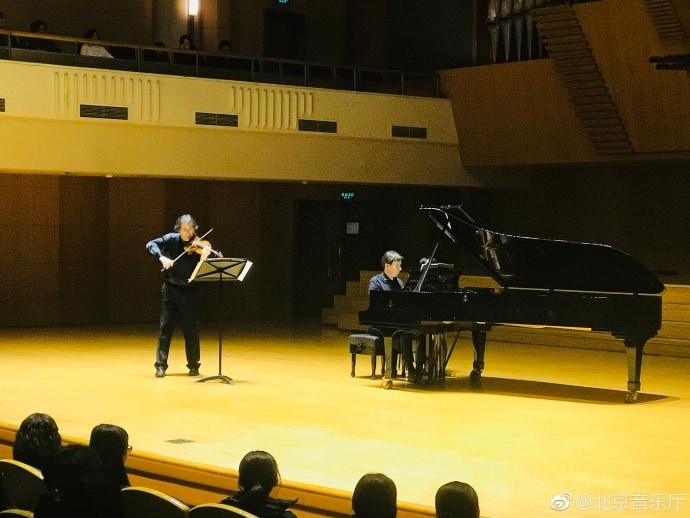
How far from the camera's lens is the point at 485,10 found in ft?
47.9

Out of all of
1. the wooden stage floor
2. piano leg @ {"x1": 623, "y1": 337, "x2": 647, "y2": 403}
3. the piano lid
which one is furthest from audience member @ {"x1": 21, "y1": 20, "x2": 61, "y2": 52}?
piano leg @ {"x1": 623, "y1": 337, "x2": 647, "y2": 403}

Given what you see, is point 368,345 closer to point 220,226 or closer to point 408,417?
point 408,417

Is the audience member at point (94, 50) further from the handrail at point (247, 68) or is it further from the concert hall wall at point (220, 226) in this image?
the concert hall wall at point (220, 226)

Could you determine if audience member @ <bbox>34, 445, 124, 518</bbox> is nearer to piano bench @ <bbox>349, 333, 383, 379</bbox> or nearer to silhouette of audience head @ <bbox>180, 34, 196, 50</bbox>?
piano bench @ <bbox>349, 333, 383, 379</bbox>

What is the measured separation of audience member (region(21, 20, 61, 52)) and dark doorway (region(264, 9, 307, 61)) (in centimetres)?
346

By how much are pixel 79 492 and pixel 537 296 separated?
5.44 m

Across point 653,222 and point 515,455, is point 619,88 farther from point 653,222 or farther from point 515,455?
point 515,455

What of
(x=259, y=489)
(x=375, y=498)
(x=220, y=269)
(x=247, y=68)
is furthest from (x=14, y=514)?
(x=247, y=68)

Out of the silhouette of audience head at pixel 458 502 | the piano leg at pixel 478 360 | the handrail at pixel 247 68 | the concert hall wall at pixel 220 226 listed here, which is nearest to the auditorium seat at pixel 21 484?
the silhouette of audience head at pixel 458 502

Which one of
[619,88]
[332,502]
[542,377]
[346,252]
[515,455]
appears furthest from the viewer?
[346,252]

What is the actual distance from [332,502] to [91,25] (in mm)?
10196

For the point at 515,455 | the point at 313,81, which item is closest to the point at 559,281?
the point at 515,455

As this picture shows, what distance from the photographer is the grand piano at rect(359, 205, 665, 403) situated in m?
8.02

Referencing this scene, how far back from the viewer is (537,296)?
327 inches
